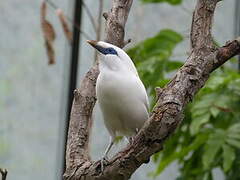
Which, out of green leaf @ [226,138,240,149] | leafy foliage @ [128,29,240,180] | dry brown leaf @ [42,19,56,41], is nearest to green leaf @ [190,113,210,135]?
leafy foliage @ [128,29,240,180]

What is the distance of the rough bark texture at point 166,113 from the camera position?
4.49 ft

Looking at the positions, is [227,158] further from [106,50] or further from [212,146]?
[106,50]

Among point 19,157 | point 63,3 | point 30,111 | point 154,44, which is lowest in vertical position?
point 19,157

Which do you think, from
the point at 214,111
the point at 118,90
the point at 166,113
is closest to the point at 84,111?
the point at 118,90

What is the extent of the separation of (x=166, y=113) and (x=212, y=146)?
3.07 feet

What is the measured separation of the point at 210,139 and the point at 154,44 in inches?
19.7

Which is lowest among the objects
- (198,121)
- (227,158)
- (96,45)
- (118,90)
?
(227,158)

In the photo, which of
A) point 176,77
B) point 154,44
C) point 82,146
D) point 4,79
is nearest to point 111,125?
point 82,146

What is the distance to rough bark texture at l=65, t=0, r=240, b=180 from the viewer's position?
1368mm

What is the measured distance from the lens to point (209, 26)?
1498 mm

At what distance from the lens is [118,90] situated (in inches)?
62.2

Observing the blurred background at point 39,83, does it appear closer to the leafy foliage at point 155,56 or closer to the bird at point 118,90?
the leafy foliage at point 155,56

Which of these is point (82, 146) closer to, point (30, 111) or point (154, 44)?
point (154, 44)

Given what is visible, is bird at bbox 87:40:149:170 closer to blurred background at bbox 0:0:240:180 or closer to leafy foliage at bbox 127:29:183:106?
leafy foliage at bbox 127:29:183:106
